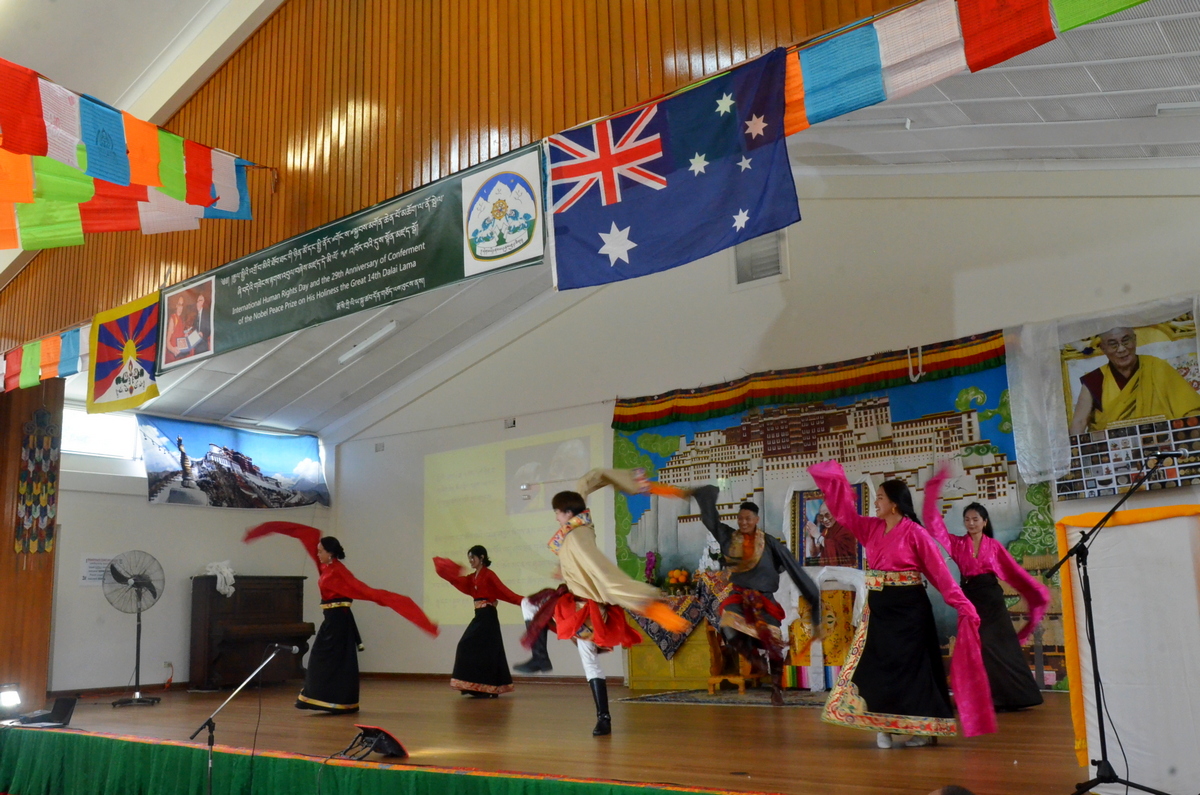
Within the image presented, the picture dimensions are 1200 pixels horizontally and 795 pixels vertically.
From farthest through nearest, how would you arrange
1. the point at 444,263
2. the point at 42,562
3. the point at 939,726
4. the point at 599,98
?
1. the point at 42,562
2. the point at 444,263
3. the point at 599,98
4. the point at 939,726

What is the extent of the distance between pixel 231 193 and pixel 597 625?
4.00 m

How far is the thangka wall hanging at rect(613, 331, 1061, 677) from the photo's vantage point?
746 centimetres

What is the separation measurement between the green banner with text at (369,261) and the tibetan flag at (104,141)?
106 centimetres

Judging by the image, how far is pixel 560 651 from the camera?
9867 mm

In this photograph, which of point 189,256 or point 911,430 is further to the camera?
point 911,430

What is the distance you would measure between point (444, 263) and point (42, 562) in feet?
19.3

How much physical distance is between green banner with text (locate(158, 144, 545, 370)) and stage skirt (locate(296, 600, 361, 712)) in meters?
2.31

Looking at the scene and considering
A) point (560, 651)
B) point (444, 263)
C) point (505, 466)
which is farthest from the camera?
point (505, 466)

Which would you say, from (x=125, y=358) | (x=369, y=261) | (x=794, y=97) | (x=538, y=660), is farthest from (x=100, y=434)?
(x=794, y=97)

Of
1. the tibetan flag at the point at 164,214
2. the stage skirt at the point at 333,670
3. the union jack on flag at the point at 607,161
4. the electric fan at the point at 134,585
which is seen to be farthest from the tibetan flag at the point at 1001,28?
the electric fan at the point at 134,585

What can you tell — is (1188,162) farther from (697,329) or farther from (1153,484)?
(697,329)

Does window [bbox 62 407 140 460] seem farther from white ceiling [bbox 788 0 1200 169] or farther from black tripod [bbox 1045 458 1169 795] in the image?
black tripod [bbox 1045 458 1169 795]

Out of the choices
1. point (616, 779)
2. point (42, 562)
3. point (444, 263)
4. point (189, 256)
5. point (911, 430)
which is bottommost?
point (616, 779)

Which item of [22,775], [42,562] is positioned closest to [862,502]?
[22,775]
